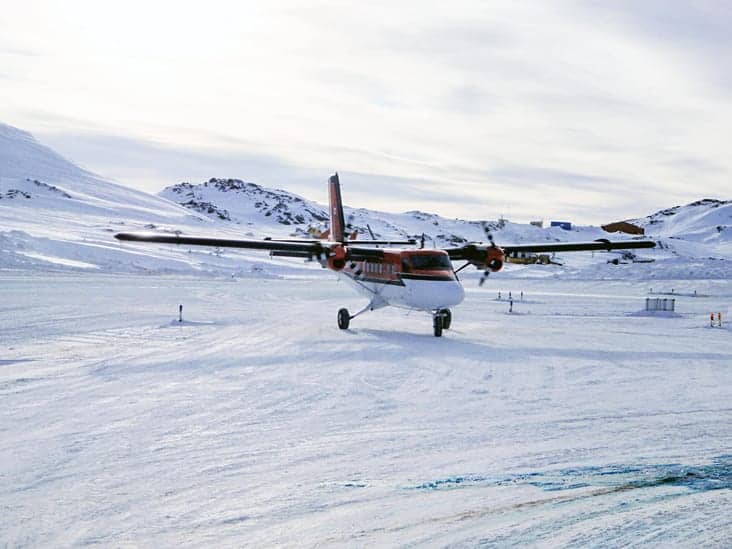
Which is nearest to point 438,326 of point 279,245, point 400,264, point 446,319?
point 446,319

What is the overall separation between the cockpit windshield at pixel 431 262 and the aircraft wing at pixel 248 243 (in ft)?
11.4

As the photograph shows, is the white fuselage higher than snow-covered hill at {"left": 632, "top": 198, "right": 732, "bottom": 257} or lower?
lower

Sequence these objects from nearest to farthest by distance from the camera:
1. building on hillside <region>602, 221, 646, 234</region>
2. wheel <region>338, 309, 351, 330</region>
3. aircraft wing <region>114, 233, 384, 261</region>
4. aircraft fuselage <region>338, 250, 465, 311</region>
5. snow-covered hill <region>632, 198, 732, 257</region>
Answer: aircraft fuselage <region>338, 250, 465, 311</region> < aircraft wing <region>114, 233, 384, 261</region> < wheel <region>338, 309, 351, 330</region> < snow-covered hill <region>632, 198, 732, 257</region> < building on hillside <region>602, 221, 646, 234</region>

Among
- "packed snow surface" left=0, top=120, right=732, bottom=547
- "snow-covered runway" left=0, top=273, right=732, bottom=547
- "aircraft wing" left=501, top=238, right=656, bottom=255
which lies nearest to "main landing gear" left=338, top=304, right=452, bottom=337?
"packed snow surface" left=0, top=120, right=732, bottom=547

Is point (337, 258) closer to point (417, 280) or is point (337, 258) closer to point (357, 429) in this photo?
point (417, 280)

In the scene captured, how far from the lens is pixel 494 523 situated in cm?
703

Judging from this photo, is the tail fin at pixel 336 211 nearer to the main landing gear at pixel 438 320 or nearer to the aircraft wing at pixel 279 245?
the aircraft wing at pixel 279 245

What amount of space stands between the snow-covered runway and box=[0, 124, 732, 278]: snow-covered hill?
38.7 feet

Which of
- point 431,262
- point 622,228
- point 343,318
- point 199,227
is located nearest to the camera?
point 431,262

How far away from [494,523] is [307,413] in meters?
5.08

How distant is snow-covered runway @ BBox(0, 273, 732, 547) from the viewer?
6973 mm

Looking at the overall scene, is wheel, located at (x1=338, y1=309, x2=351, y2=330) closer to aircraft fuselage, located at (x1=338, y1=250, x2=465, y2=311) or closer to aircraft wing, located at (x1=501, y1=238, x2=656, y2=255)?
aircraft fuselage, located at (x1=338, y1=250, x2=465, y2=311)

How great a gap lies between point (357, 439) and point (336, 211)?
22.3m

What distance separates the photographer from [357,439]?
398 inches
